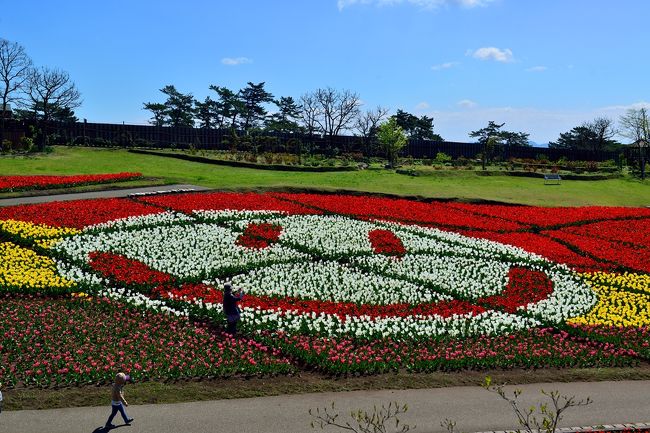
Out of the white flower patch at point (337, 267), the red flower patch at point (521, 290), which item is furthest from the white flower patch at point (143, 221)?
the red flower patch at point (521, 290)

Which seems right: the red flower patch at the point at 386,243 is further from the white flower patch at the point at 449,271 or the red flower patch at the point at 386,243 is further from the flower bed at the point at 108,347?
the flower bed at the point at 108,347

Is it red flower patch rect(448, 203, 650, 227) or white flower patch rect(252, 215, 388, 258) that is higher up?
red flower patch rect(448, 203, 650, 227)

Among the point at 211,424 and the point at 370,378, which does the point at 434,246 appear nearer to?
the point at 370,378

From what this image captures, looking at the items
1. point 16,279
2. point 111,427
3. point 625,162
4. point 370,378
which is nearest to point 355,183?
point 16,279

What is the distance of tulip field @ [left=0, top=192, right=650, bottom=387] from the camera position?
12.6 m

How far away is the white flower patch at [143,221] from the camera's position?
22.8m

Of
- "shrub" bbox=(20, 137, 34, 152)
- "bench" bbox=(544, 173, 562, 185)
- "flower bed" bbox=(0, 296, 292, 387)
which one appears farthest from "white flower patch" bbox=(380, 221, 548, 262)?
"shrub" bbox=(20, 137, 34, 152)

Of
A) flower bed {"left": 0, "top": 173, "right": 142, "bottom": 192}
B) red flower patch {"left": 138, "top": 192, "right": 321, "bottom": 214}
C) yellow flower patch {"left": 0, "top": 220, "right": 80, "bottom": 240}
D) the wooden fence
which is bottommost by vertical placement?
yellow flower patch {"left": 0, "top": 220, "right": 80, "bottom": 240}

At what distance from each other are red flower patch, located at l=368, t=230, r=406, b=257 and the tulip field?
0.10 m

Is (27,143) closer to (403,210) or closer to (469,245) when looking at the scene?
(403,210)

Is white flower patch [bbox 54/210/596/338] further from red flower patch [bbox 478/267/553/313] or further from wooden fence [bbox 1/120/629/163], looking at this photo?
wooden fence [bbox 1/120/629/163]

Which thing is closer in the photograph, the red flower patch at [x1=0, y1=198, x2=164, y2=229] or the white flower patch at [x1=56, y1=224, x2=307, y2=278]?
the white flower patch at [x1=56, y1=224, x2=307, y2=278]

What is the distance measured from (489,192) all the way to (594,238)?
13.2 meters

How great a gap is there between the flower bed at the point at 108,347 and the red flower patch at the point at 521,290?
7154 millimetres
